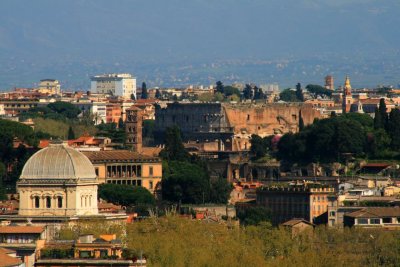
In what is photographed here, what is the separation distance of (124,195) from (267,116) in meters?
60.4

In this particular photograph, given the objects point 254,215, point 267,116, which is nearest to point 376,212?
point 254,215

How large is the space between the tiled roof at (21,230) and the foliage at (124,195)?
105ft

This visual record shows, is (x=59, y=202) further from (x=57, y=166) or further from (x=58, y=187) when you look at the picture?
(x=57, y=166)

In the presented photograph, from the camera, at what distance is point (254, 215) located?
288 feet

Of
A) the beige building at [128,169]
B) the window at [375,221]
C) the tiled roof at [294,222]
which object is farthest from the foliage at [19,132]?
the window at [375,221]

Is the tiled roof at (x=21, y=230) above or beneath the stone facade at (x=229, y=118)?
beneath

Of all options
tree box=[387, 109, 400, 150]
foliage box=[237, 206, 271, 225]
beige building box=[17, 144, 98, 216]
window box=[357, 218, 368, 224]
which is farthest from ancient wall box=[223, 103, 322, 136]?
beige building box=[17, 144, 98, 216]

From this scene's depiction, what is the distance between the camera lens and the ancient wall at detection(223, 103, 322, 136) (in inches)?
5837

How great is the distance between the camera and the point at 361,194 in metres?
95.9

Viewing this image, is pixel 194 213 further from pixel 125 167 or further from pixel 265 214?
pixel 125 167

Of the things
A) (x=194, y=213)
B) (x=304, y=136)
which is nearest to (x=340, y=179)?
(x=304, y=136)

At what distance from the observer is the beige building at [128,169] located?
10125cm

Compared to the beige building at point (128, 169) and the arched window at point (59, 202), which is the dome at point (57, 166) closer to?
the arched window at point (59, 202)

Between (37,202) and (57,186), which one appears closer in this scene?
(57,186)
